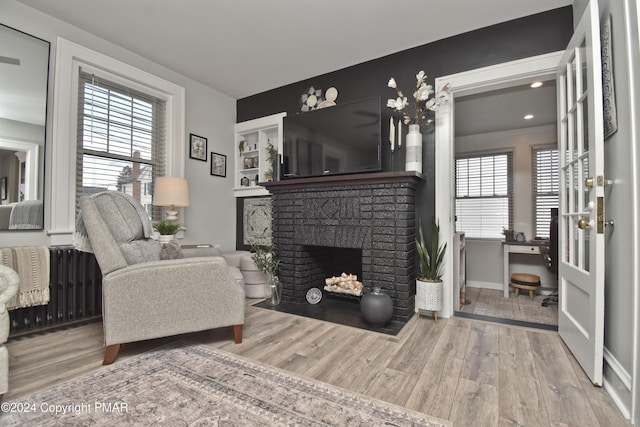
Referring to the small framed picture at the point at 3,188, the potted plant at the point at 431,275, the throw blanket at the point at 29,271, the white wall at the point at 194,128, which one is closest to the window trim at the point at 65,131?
the white wall at the point at 194,128

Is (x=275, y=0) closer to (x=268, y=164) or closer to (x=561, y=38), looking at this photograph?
(x=268, y=164)

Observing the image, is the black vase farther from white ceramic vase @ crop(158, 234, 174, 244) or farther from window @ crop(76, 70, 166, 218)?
window @ crop(76, 70, 166, 218)

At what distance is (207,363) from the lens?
1.75 metres

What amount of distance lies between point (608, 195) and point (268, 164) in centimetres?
328

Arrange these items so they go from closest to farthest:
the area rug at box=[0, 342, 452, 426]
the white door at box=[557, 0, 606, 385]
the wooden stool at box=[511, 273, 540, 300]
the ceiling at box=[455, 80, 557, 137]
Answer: the area rug at box=[0, 342, 452, 426]
the white door at box=[557, 0, 606, 385]
the ceiling at box=[455, 80, 557, 137]
the wooden stool at box=[511, 273, 540, 300]

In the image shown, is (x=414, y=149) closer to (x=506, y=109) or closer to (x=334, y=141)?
(x=334, y=141)

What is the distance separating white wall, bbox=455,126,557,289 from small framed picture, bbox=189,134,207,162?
3.99 meters

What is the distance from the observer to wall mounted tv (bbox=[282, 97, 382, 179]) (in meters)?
2.81

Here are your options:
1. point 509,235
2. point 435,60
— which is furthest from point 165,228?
point 509,235

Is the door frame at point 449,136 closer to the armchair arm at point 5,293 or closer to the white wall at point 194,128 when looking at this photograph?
the white wall at point 194,128

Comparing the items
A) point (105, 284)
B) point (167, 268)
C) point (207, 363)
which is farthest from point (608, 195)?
point (105, 284)

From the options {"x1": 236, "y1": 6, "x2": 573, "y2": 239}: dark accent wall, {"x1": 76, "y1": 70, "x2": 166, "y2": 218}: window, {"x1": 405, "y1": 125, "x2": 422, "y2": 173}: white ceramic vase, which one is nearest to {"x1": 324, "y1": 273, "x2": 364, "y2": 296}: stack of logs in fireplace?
{"x1": 236, "y1": 6, "x2": 573, "y2": 239}: dark accent wall

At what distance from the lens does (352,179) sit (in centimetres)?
270

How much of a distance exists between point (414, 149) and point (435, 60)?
3.11ft
